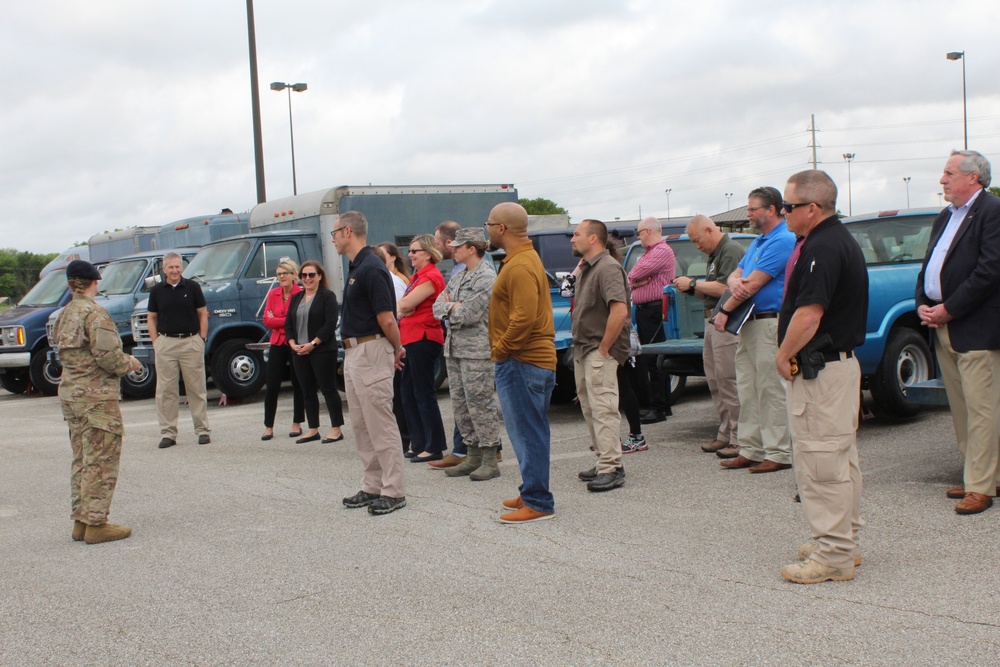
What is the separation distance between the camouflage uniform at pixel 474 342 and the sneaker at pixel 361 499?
3.60 ft

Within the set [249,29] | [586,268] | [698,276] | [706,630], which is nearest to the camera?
[706,630]

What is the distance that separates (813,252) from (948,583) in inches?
63.1

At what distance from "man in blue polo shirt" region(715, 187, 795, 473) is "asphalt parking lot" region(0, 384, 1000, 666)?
271 mm

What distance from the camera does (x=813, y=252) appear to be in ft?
14.9

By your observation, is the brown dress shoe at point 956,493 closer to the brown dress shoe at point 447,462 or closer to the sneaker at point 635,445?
the sneaker at point 635,445

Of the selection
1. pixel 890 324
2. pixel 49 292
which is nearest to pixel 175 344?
pixel 890 324

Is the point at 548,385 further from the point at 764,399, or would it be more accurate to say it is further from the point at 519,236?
the point at 764,399

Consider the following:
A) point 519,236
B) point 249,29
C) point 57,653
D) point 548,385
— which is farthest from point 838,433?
point 249,29

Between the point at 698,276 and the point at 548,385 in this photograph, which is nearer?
the point at 548,385

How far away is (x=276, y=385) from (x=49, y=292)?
8.82 metres

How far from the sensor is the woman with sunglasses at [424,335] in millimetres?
7977

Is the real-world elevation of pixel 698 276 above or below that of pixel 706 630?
above

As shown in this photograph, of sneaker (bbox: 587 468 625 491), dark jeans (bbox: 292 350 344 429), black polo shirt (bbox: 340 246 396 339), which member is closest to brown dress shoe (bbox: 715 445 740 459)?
sneaker (bbox: 587 468 625 491)

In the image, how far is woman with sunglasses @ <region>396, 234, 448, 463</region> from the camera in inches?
314
